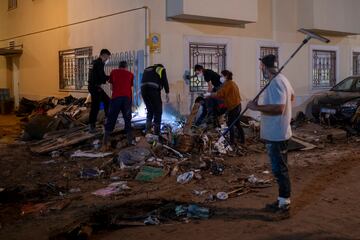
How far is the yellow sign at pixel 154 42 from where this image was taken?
12070mm

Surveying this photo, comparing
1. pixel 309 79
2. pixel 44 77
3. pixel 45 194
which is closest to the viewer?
pixel 45 194

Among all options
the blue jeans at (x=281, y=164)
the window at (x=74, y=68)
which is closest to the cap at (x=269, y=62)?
the blue jeans at (x=281, y=164)

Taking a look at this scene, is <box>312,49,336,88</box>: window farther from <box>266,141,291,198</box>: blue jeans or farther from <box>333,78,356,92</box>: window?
<box>266,141,291,198</box>: blue jeans

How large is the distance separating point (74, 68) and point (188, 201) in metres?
9.99

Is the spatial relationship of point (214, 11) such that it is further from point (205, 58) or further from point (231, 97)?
point (231, 97)

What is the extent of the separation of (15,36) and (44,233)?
52.7ft

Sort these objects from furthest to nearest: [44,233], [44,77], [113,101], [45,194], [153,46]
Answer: [44,77] → [153,46] → [113,101] → [45,194] → [44,233]

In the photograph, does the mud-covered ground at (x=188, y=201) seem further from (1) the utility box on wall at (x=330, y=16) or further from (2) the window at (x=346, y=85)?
(1) the utility box on wall at (x=330, y=16)

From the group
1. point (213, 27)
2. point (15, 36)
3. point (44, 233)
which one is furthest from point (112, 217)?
point (15, 36)

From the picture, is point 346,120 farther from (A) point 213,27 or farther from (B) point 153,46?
(B) point 153,46

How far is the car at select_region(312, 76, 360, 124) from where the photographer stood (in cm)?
1284

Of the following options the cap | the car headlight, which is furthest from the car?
the cap

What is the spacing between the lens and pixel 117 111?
33.5 ft

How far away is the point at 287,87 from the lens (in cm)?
592
